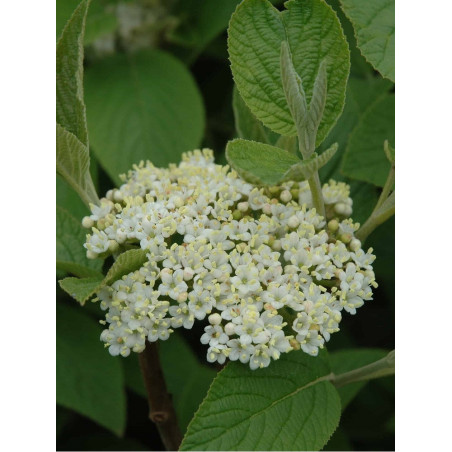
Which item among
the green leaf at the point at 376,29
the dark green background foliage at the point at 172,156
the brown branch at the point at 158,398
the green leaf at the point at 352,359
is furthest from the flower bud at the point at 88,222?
the green leaf at the point at 352,359

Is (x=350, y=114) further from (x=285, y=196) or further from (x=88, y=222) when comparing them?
(x=88, y=222)

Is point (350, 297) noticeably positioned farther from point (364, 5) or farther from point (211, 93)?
point (211, 93)

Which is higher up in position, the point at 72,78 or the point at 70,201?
the point at 72,78

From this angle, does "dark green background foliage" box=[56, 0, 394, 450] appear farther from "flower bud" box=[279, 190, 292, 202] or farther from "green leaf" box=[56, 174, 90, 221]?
"flower bud" box=[279, 190, 292, 202]

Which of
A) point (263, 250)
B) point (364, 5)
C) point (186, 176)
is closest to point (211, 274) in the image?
point (263, 250)

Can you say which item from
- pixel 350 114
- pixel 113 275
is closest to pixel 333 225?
pixel 113 275

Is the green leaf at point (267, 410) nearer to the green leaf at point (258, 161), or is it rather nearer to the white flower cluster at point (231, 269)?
the white flower cluster at point (231, 269)

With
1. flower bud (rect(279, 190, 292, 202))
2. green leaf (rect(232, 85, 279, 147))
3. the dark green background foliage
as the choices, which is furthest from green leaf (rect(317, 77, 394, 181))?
flower bud (rect(279, 190, 292, 202))
